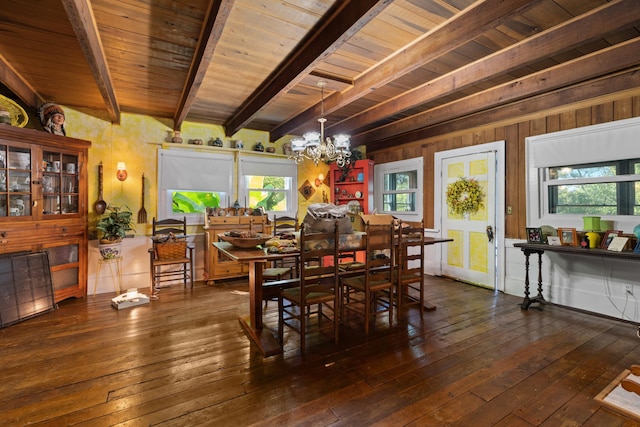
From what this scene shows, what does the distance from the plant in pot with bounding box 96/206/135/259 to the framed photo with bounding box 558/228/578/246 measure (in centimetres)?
550

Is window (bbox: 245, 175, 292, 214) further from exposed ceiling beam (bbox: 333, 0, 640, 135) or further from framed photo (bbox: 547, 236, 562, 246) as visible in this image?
framed photo (bbox: 547, 236, 562, 246)

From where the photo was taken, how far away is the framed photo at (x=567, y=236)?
3.35m

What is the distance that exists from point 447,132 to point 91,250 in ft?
18.8

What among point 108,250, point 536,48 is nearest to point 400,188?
point 536,48

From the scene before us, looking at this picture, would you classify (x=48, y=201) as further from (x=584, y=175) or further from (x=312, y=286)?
(x=584, y=175)

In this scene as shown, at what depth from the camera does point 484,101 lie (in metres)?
3.81

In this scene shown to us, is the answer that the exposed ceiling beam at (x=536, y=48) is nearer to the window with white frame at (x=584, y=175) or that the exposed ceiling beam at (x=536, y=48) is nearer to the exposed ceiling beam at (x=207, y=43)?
the window with white frame at (x=584, y=175)

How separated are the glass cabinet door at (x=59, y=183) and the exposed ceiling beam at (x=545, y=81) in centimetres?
486

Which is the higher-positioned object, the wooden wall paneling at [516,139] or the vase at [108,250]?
the wooden wall paneling at [516,139]

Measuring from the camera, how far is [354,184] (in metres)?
6.19

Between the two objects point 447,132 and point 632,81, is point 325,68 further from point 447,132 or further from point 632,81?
point 632,81

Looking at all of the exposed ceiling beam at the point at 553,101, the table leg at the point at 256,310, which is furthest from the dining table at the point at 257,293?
the exposed ceiling beam at the point at 553,101

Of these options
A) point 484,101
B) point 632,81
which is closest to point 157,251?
point 484,101

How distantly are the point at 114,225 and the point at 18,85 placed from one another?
1827 millimetres
